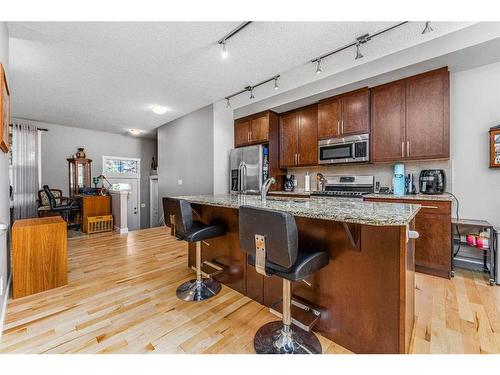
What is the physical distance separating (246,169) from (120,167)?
15.1 ft

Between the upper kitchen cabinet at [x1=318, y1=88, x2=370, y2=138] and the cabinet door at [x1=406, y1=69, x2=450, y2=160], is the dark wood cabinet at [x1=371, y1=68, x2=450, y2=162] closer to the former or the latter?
the cabinet door at [x1=406, y1=69, x2=450, y2=160]

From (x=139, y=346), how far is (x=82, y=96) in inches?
160

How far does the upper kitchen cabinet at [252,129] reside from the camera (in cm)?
406

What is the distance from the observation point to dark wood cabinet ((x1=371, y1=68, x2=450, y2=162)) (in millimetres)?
2555

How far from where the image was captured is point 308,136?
378 cm

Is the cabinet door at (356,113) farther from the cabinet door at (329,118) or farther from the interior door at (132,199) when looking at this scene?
→ the interior door at (132,199)

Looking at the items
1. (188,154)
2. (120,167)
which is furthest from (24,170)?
(188,154)

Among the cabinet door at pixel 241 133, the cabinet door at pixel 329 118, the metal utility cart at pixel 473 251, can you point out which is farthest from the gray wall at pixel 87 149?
the metal utility cart at pixel 473 251

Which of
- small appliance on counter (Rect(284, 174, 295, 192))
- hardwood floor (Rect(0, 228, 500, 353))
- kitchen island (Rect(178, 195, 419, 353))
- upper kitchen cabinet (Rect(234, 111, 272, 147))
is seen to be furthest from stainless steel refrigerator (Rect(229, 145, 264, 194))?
kitchen island (Rect(178, 195, 419, 353))

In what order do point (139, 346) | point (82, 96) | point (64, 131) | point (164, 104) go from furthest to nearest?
point (64, 131) < point (164, 104) < point (82, 96) < point (139, 346)
